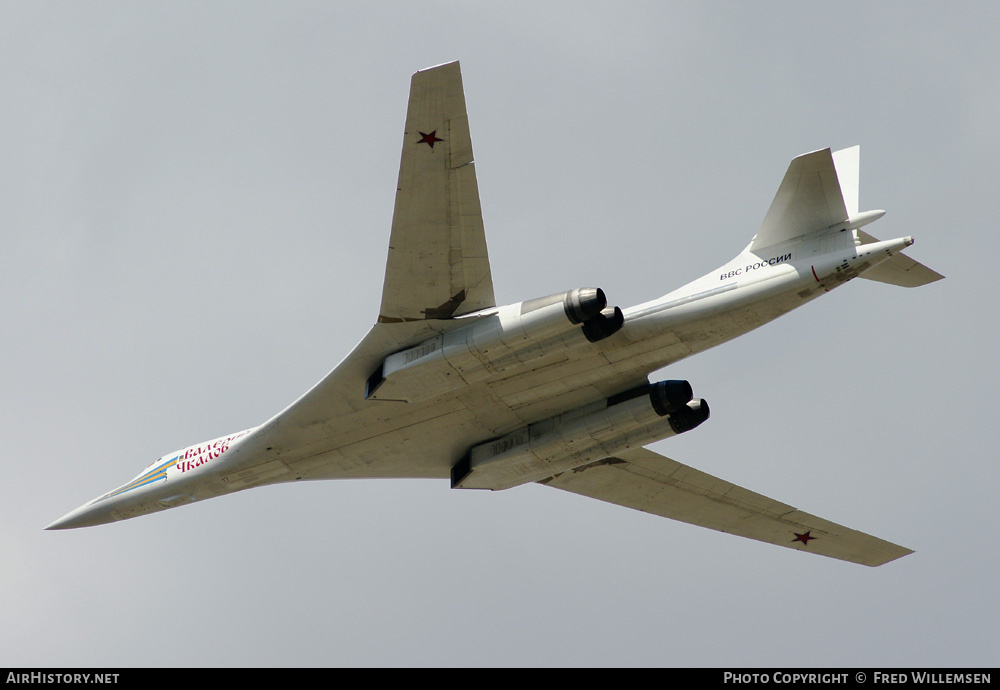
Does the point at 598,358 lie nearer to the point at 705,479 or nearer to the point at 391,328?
the point at 391,328

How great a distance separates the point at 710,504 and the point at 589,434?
649 centimetres

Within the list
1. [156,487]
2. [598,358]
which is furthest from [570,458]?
[156,487]

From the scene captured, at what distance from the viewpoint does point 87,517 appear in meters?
29.8

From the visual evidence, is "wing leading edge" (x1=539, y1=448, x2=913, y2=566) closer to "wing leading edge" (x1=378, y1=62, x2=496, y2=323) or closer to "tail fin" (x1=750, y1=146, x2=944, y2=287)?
"tail fin" (x1=750, y1=146, x2=944, y2=287)

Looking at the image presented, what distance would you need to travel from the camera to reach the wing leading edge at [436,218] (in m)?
21.1

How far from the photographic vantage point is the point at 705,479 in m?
30.4

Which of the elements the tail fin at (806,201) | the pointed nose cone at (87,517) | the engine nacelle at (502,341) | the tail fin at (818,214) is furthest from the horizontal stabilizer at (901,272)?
the pointed nose cone at (87,517)

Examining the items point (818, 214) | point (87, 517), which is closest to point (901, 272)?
point (818, 214)

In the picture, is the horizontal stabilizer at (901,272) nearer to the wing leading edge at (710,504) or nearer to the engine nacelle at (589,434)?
the engine nacelle at (589,434)

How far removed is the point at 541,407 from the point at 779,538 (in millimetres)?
9411

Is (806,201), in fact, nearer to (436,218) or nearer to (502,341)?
(502,341)

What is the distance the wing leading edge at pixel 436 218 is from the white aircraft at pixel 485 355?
0.03 m
